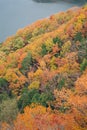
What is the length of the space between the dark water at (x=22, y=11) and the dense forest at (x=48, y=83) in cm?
2531

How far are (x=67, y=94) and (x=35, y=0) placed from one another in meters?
120

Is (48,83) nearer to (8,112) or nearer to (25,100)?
(25,100)

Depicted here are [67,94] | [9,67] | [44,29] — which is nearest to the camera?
[67,94]

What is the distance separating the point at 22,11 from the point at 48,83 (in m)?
86.2

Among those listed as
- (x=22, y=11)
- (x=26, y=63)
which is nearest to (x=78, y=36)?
(x=26, y=63)

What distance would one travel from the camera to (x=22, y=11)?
440 feet

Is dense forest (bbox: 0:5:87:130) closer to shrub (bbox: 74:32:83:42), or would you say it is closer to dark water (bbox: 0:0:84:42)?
shrub (bbox: 74:32:83:42)

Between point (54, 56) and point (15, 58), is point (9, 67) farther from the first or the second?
point (54, 56)

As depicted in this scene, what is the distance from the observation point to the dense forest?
35.2 metres

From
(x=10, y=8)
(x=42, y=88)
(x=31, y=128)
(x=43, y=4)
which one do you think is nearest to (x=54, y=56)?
(x=42, y=88)

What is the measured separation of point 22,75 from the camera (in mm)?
62781

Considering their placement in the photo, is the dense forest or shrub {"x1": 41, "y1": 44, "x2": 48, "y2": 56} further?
shrub {"x1": 41, "y1": 44, "x2": 48, "y2": 56}

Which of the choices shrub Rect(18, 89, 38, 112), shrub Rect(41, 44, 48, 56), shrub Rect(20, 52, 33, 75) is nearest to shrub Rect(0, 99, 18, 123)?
shrub Rect(18, 89, 38, 112)

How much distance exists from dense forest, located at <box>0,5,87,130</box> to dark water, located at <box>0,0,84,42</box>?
25.3 m
